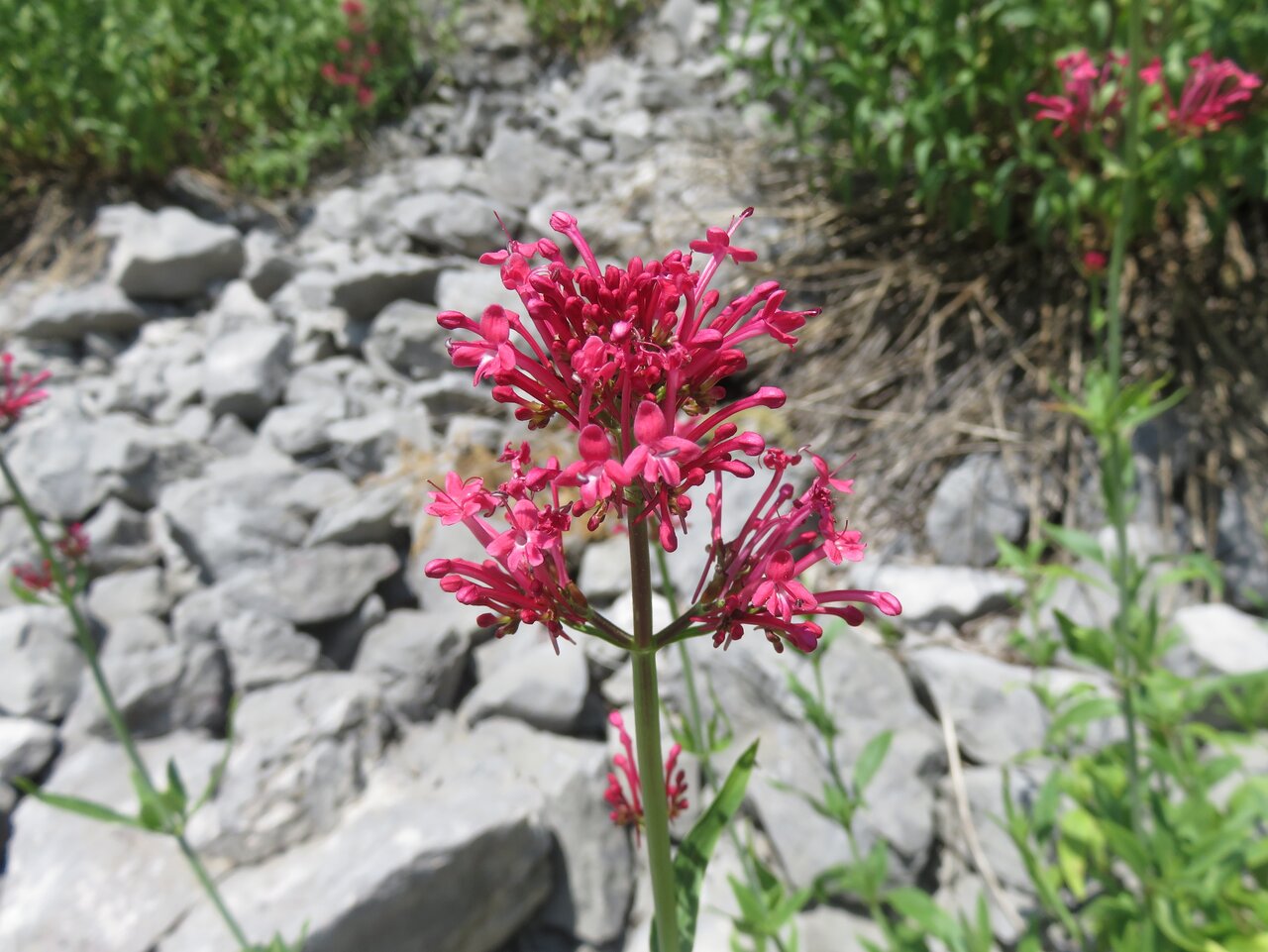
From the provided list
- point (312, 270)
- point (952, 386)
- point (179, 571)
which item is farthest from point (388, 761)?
point (312, 270)

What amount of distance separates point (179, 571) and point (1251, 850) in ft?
16.7

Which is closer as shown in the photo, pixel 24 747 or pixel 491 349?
pixel 491 349

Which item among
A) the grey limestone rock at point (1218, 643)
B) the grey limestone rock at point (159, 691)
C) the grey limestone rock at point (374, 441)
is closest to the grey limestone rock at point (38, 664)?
the grey limestone rock at point (159, 691)

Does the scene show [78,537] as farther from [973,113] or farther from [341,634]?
[973,113]

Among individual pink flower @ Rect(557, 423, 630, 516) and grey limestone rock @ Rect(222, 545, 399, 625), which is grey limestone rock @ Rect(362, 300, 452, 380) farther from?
individual pink flower @ Rect(557, 423, 630, 516)

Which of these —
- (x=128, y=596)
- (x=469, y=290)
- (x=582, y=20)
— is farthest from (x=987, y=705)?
(x=582, y=20)

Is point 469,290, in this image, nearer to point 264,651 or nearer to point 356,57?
point 264,651

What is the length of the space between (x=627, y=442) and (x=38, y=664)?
4005 mm

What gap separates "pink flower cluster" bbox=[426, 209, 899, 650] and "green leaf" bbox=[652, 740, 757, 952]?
1.05ft

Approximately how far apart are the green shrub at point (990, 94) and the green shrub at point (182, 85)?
4714mm

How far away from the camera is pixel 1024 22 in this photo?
13.8 ft

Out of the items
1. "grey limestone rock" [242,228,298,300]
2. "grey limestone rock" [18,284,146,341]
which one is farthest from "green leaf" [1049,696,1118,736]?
"grey limestone rock" [18,284,146,341]

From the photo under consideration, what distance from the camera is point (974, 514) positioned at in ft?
14.5

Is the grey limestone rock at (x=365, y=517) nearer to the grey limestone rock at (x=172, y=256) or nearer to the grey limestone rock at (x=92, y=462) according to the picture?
the grey limestone rock at (x=92, y=462)
